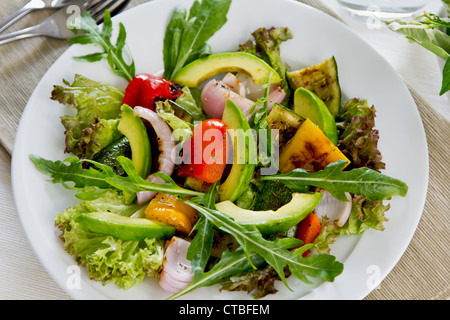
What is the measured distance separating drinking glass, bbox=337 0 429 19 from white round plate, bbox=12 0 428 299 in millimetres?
380

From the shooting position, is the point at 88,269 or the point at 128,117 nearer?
the point at 88,269

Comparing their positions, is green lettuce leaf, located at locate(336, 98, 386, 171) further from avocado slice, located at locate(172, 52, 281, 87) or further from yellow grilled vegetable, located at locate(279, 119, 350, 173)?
avocado slice, located at locate(172, 52, 281, 87)

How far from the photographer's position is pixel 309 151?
1.83m

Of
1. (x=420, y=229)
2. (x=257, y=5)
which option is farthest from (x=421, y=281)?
(x=257, y=5)

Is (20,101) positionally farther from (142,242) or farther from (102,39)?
(142,242)

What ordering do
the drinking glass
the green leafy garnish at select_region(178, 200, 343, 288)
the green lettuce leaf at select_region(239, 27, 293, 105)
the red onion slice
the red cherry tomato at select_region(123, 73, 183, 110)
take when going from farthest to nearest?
the drinking glass < the green lettuce leaf at select_region(239, 27, 293, 105) < the red cherry tomato at select_region(123, 73, 183, 110) < the red onion slice < the green leafy garnish at select_region(178, 200, 343, 288)

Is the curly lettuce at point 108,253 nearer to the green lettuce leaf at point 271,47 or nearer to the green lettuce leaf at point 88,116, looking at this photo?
the green lettuce leaf at point 88,116

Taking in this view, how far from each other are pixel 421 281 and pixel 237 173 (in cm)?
85

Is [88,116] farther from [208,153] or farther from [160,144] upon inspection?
[208,153]

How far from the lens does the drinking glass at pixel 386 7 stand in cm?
235

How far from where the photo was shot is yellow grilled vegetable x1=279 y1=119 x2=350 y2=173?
1798 mm

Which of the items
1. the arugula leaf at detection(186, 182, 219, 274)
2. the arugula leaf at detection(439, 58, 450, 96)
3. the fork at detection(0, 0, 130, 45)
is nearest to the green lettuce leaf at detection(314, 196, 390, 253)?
the arugula leaf at detection(186, 182, 219, 274)

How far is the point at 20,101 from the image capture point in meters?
2.11

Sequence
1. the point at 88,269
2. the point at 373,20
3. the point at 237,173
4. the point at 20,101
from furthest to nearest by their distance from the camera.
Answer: the point at 373,20
the point at 20,101
the point at 237,173
the point at 88,269
